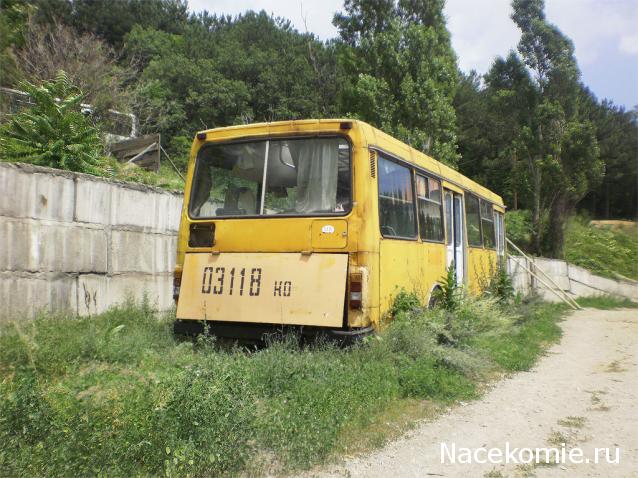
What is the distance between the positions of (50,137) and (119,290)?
273 cm

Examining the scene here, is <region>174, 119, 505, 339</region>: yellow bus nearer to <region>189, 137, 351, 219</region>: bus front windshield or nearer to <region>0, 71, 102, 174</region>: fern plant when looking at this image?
<region>189, 137, 351, 219</region>: bus front windshield

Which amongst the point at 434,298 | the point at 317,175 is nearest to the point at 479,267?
the point at 434,298

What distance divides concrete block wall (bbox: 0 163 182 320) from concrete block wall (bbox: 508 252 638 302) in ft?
42.4

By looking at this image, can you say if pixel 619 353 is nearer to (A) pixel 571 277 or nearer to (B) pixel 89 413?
(B) pixel 89 413

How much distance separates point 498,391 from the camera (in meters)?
6.25

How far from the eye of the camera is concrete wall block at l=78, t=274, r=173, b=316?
25.5 ft

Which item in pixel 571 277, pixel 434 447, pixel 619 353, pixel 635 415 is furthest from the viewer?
pixel 571 277

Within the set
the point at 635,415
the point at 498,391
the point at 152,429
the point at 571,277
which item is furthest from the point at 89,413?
the point at 571,277

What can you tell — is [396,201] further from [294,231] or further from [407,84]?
[407,84]

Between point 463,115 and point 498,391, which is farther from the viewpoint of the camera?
point 463,115

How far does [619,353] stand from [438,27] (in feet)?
58.1

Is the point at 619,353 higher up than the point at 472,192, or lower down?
lower down

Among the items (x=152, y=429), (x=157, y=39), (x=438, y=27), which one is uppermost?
(x=157, y=39)

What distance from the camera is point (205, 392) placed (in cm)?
400
